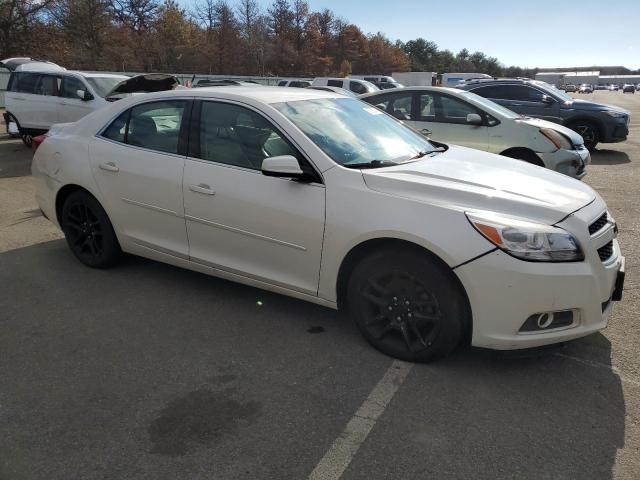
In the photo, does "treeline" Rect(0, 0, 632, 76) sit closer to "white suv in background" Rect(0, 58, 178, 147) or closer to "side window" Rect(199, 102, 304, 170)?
"white suv in background" Rect(0, 58, 178, 147)

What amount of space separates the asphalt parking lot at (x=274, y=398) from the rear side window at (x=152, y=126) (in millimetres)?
1224

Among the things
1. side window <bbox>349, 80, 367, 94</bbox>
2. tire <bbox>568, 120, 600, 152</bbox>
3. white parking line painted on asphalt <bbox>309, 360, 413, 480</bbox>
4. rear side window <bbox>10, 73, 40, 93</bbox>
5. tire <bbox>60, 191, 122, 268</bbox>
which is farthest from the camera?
side window <bbox>349, 80, 367, 94</bbox>

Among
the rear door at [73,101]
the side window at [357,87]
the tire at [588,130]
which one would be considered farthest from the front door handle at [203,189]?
the side window at [357,87]

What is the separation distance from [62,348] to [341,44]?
85.8 meters

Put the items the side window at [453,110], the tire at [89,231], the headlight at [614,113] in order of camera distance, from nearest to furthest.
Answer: the tire at [89,231] < the side window at [453,110] < the headlight at [614,113]

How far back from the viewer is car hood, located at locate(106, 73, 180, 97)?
10422 millimetres

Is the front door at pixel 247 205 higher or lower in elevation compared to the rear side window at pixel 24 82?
lower

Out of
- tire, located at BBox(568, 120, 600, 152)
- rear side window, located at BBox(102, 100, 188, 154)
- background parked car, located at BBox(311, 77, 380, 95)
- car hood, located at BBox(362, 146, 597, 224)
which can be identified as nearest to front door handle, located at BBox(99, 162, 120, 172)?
rear side window, located at BBox(102, 100, 188, 154)

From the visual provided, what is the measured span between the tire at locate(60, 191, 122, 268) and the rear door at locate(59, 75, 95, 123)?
7.15 metres

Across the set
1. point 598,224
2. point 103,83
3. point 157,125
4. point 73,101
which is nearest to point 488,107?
point 598,224

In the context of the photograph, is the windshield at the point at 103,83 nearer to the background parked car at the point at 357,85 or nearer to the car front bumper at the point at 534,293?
the background parked car at the point at 357,85

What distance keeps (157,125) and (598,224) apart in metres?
3.25

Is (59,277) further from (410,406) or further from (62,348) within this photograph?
(410,406)

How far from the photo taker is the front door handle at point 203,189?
3.60m
